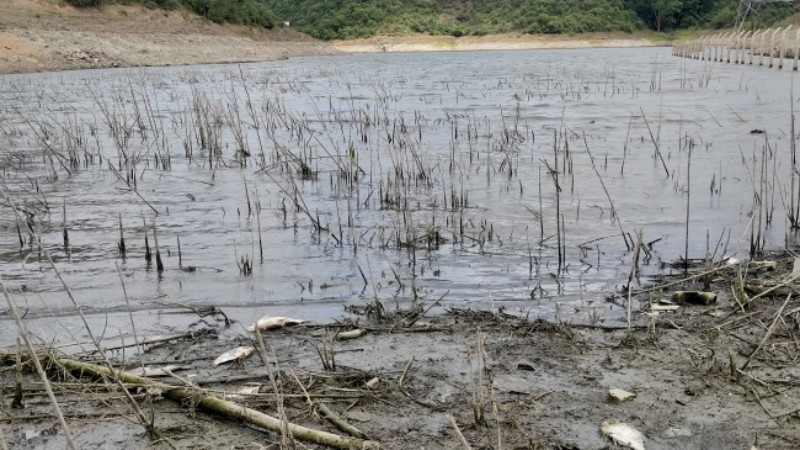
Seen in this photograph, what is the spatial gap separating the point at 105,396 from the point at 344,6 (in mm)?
102571

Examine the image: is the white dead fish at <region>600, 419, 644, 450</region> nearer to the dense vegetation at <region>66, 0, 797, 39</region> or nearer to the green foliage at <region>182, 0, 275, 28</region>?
the green foliage at <region>182, 0, 275, 28</region>

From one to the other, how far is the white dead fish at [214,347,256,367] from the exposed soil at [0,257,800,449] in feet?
0.13

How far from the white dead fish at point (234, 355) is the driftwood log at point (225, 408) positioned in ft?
1.68

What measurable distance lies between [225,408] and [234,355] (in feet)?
2.45

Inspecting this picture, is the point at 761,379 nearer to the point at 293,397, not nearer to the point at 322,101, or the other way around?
the point at 293,397

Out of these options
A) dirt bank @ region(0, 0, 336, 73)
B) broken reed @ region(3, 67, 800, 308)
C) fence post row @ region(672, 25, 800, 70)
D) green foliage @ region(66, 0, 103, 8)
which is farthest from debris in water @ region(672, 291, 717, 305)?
green foliage @ region(66, 0, 103, 8)

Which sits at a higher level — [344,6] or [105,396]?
[344,6]

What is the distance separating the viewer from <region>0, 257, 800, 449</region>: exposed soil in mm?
3033

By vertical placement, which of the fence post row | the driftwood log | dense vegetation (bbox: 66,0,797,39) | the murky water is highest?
dense vegetation (bbox: 66,0,797,39)

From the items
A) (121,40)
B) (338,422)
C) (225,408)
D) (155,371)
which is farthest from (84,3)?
(338,422)

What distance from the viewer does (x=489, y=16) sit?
98188 mm

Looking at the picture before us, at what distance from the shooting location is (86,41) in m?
46.9

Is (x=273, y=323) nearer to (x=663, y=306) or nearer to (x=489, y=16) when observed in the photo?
(x=663, y=306)

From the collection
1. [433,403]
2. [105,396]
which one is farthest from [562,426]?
[105,396]
